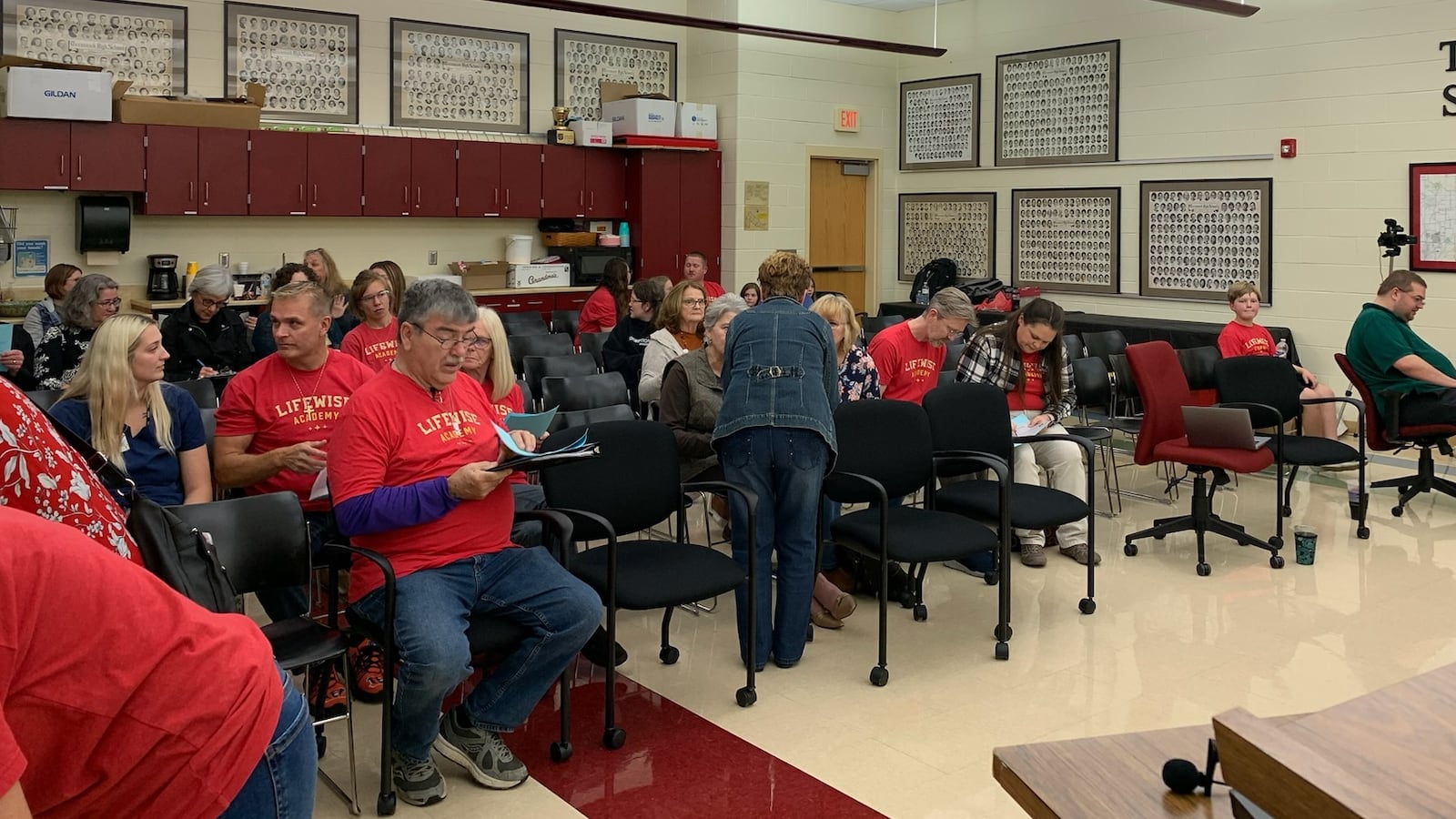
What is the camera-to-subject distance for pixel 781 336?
164 inches

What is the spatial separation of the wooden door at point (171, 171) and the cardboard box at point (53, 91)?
368 mm

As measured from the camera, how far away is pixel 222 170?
9.01 meters

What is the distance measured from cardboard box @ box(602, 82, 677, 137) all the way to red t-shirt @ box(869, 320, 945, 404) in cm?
561

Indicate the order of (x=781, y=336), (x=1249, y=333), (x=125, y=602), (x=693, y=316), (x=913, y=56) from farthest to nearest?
(x=913, y=56), (x=1249, y=333), (x=693, y=316), (x=781, y=336), (x=125, y=602)

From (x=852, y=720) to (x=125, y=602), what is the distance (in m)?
2.83

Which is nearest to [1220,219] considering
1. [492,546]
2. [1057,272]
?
[1057,272]

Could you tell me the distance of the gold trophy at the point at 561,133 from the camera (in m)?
10.7

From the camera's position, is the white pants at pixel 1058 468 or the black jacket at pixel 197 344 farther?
the black jacket at pixel 197 344

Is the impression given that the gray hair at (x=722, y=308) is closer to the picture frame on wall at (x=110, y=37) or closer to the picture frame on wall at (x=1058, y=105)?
the picture frame on wall at (x=110, y=37)

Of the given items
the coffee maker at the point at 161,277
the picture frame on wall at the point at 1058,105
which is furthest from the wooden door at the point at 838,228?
the coffee maker at the point at 161,277

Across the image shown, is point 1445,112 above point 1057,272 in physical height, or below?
above

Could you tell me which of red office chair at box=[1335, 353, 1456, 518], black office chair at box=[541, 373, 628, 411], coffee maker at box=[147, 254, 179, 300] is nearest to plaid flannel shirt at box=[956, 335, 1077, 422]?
black office chair at box=[541, 373, 628, 411]

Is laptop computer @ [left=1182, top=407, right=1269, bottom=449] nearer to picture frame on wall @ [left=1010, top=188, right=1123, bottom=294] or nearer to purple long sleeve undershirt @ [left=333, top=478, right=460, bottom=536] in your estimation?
purple long sleeve undershirt @ [left=333, top=478, right=460, bottom=536]

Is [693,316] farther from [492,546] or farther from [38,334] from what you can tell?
[38,334]
